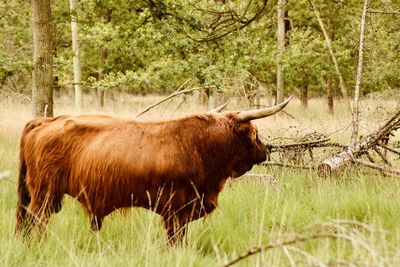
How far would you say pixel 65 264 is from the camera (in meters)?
2.90

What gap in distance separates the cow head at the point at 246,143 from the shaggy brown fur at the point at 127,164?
14 mm

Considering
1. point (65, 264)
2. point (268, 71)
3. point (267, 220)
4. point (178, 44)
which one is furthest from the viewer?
point (268, 71)

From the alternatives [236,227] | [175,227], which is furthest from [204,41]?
[175,227]

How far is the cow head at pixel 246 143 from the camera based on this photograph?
424 centimetres

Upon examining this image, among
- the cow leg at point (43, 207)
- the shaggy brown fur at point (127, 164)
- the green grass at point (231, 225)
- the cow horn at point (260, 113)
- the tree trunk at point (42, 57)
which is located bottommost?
the green grass at point (231, 225)

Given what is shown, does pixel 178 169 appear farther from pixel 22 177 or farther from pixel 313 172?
pixel 313 172

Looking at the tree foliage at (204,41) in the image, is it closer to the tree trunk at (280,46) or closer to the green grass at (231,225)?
the tree trunk at (280,46)

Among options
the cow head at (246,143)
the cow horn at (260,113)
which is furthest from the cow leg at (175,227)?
the cow horn at (260,113)

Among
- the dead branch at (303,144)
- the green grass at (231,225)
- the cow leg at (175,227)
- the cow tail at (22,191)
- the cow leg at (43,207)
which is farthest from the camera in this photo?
the dead branch at (303,144)

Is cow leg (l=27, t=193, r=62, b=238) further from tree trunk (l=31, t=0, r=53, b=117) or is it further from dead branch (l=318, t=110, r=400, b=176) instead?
dead branch (l=318, t=110, r=400, b=176)

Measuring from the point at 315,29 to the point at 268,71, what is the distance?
312 centimetres

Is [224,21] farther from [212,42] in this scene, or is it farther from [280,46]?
[280,46]

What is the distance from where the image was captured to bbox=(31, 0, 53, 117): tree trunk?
675cm

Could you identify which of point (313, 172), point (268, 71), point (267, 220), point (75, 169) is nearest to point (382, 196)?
point (267, 220)
